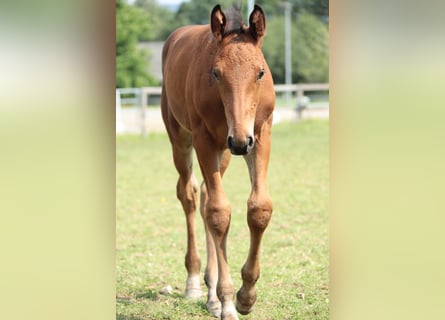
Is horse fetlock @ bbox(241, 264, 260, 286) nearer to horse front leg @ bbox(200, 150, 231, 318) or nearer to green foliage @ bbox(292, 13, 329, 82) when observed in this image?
horse front leg @ bbox(200, 150, 231, 318)

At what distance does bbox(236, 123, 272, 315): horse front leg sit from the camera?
13.6ft

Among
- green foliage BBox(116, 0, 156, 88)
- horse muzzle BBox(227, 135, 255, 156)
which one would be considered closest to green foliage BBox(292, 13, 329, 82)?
green foliage BBox(116, 0, 156, 88)

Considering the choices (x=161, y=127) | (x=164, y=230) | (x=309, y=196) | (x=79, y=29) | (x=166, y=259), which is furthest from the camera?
(x=161, y=127)

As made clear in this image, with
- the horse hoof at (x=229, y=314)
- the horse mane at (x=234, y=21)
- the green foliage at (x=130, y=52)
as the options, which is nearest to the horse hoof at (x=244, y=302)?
the horse hoof at (x=229, y=314)

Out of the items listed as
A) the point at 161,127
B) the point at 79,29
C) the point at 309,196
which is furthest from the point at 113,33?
the point at 161,127

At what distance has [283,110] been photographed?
27984mm

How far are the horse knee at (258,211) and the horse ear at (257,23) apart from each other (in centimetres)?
98

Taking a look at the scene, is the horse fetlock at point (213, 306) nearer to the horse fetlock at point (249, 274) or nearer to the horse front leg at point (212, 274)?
the horse front leg at point (212, 274)

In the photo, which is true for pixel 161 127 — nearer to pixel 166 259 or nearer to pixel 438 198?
pixel 166 259

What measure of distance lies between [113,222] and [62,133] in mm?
377

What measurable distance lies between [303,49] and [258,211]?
47.9m

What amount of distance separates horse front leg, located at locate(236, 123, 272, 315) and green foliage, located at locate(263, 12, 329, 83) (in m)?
45.3

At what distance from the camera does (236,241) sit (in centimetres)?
773

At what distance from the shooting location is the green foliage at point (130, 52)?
39.9m
